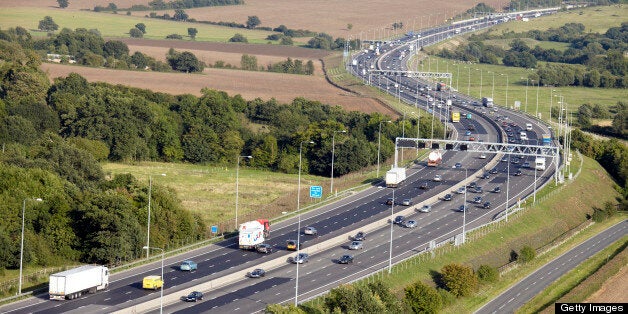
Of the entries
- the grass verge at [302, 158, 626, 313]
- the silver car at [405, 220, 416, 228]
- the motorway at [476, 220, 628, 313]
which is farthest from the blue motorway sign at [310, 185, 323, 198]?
the motorway at [476, 220, 628, 313]

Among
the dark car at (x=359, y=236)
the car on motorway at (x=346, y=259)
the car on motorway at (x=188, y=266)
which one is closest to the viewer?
the car on motorway at (x=188, y=266)

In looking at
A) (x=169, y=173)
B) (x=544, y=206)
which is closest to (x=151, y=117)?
(x=169, y=173)

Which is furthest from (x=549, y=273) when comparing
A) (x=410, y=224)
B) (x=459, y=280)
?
(x=459, y=280)

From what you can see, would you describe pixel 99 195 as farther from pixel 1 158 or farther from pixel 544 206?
pixel 544 206

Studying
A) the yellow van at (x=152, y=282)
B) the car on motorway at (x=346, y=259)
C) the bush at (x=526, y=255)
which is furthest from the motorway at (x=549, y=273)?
the yellow van at (x=152, y=282)

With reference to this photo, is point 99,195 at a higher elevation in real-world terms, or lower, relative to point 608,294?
higher

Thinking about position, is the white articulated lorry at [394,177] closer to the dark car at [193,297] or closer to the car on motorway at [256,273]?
the car on motorway at [256,273]

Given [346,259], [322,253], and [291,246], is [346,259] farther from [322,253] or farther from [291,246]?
[291,246]

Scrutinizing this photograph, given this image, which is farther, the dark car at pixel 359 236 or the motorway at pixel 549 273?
the dark car at pixel 359 236
